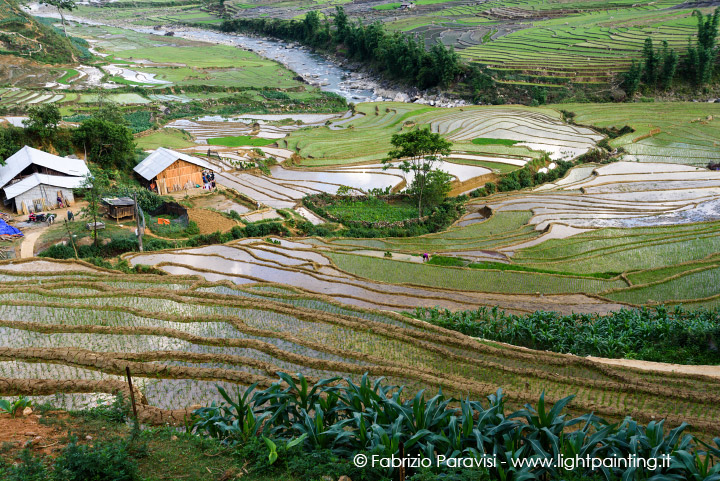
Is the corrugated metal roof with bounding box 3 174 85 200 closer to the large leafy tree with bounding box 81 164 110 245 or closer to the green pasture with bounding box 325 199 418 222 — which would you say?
the large leafy tree with bounding box 81 164 110 245

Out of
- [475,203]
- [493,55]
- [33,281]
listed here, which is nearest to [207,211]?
[33,281]

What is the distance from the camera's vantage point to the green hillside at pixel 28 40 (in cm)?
5928

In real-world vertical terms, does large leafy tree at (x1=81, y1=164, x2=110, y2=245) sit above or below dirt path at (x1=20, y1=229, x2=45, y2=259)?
above

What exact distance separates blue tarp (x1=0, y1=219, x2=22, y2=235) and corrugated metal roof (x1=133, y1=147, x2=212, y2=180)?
28.1 ft

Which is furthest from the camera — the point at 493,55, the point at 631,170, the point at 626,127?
the point at 493,55

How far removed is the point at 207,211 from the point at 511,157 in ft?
68.4

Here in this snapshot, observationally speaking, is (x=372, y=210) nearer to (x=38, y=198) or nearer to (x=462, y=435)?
(x=38, y=198)

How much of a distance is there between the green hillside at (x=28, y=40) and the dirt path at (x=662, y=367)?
66722mm

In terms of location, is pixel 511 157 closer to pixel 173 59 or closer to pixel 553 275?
pixel 553 275

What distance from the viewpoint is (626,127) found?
43.5 m

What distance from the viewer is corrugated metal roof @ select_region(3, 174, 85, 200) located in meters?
24.1

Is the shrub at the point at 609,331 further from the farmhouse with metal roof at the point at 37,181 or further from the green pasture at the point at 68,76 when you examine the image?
the green pasture at the point at 68,76

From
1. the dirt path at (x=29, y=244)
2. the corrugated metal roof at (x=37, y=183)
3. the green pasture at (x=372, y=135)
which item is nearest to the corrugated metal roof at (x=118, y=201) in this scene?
the corrugated metal roof at (x=37, y=183)

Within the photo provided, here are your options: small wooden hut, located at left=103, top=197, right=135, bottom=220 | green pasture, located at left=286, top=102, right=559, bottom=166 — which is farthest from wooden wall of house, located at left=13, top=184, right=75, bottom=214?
green pasture, located at left=286, top=102, right=559, bottom=166
